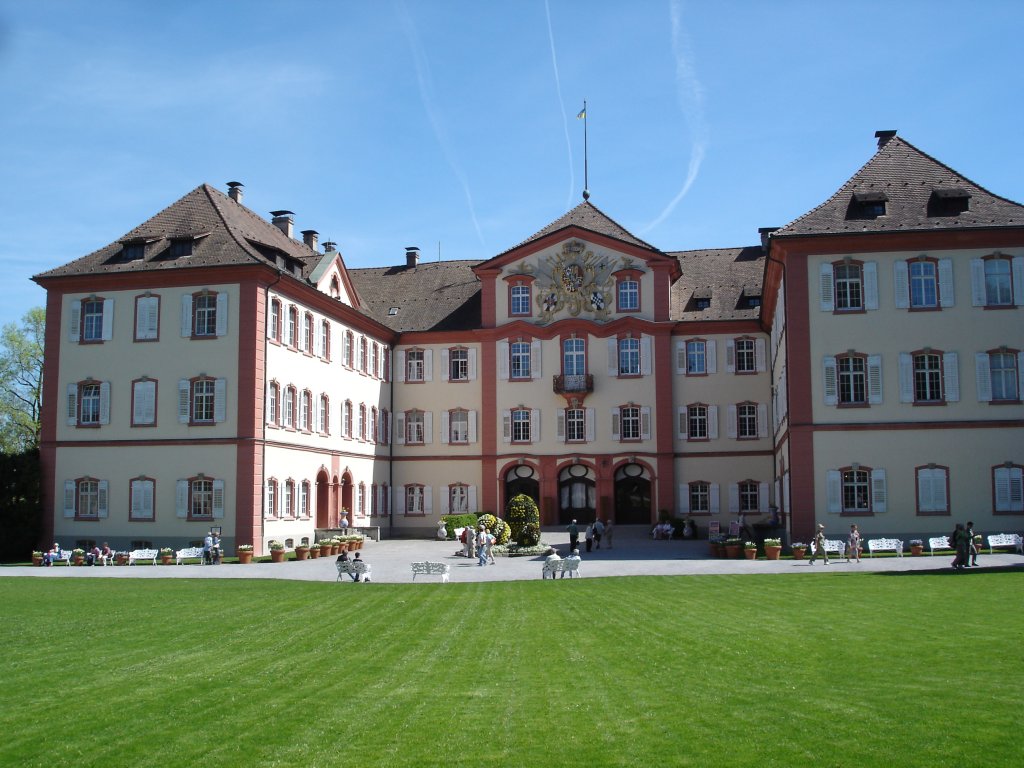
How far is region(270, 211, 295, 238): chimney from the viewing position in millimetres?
52250

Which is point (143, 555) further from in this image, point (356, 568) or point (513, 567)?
point (513, 567)

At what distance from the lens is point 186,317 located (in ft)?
136

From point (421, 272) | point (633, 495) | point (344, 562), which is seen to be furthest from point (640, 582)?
point (421, 272)

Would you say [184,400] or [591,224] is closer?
[184,400]

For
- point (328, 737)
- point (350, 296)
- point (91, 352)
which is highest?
point (350, 296)

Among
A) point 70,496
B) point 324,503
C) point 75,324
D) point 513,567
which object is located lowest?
point 513,567

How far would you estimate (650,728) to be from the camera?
403 inches

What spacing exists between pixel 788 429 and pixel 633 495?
16.1 metres

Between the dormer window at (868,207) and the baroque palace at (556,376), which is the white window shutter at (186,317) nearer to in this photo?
the baroque palace at (556,376)

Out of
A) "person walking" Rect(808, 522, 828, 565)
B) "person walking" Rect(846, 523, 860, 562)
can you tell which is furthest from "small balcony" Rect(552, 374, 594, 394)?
"person walking" Rect(846, 523, 860, 562)

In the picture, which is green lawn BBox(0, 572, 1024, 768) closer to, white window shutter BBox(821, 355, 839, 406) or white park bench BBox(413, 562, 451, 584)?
white park bench BBox(413, 562, 451, 584)

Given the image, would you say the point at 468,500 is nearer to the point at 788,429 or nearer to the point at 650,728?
the point at 788,429

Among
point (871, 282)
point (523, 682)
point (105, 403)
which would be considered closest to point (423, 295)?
Answer: point (105, 403)

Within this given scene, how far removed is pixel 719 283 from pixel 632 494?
459 inches
